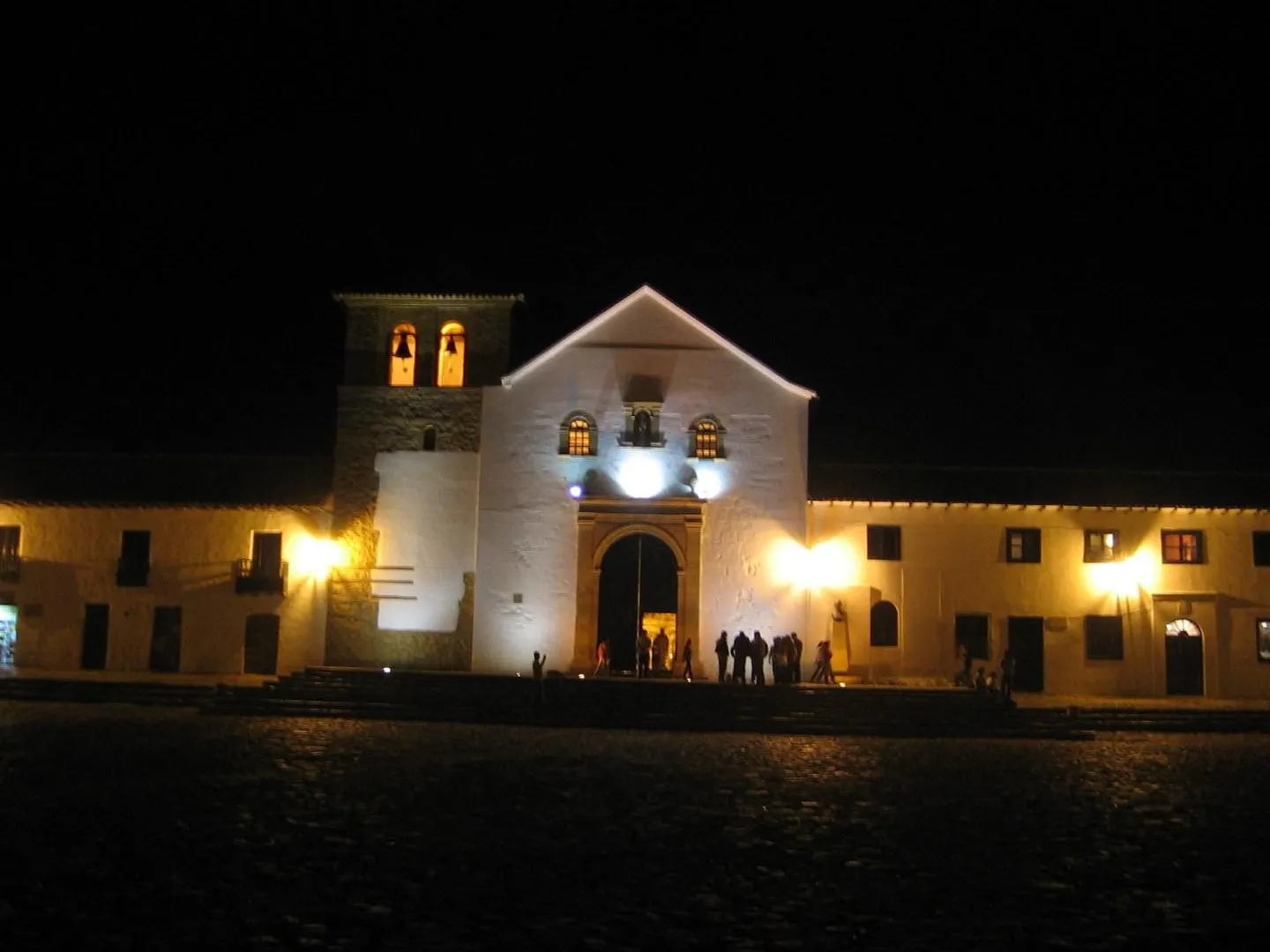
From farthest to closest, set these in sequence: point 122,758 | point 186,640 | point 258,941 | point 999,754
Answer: point 186,640
point 999,754
point 122,758
point 258,941

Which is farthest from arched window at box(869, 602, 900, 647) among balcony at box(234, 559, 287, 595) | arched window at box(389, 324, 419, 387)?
balcony at box(234, 559, 287, 595)

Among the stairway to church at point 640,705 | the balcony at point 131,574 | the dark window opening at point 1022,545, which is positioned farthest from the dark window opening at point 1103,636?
the balcony at point 131,574

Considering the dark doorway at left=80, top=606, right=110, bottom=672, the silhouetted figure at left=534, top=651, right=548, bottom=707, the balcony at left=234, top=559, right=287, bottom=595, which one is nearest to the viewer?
the silhouetted figure at left=534, top=651, right=548, bottom=707

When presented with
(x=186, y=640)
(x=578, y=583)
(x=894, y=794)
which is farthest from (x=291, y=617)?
(x=894, y=794)

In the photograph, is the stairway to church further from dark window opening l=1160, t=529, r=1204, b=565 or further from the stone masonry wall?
dark window opening l=1160, t=529, r=1204, b=565

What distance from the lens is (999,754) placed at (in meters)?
21.2

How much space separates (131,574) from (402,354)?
30.7ft

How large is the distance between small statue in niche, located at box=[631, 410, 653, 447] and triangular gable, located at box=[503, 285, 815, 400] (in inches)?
97.4

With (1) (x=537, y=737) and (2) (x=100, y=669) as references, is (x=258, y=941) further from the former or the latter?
(2) (x=100, y=669)

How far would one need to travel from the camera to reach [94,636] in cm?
3409

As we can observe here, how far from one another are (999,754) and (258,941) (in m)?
15.8

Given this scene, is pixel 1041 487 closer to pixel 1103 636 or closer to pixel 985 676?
pixel 1103 636

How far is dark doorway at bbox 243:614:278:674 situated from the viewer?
1312 inches

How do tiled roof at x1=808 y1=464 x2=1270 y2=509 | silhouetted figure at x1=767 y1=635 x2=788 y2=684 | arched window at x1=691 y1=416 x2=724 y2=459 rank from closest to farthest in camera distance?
silhouetted figure at x1=767 y1=635 x2=788 y2=684, arched window at x1=691 y1=416 x2=724 y2=459, tiled roof at x1=808 y1=464 x2=1270 y2=509
